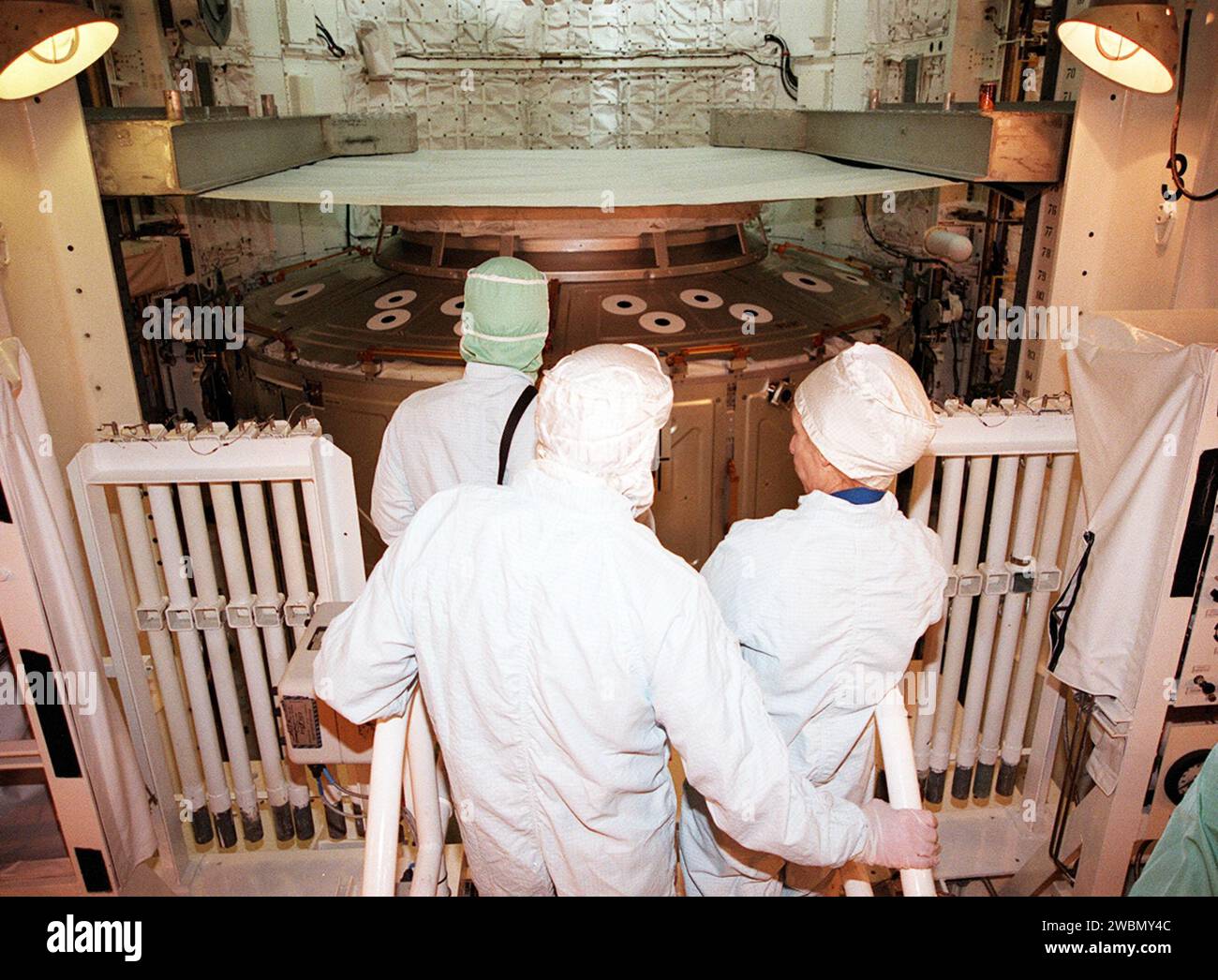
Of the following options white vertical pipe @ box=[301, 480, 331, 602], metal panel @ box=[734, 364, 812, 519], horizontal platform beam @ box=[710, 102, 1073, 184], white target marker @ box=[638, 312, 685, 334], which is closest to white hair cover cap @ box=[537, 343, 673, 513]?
white vertical pipe @ box=[301, 480, 331, 602]

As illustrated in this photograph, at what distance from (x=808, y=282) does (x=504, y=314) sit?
314 cm

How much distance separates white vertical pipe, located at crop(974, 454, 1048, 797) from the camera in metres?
2.61

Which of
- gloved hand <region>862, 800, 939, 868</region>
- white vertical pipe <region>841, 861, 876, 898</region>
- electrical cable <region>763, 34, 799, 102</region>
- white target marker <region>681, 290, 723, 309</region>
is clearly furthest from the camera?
electrical cable <region>763, 34, 799, 102</region>

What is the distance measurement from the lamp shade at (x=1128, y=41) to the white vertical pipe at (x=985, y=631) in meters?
1.05

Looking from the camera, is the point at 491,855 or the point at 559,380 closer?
the point at 559,380

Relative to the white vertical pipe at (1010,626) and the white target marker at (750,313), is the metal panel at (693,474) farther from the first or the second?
the white vertical pipe at (1010,626)

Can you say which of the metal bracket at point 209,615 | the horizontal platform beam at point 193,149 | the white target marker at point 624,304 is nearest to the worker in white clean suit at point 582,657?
the metal bracket at point 209,615

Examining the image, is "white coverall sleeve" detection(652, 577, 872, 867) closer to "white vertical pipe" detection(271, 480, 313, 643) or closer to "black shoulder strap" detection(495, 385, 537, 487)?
"black shoulder strap" detection(495, 385, 537, 487)

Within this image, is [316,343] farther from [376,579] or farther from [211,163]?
[376,579]

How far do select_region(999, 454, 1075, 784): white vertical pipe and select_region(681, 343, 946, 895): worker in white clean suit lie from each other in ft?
3.97

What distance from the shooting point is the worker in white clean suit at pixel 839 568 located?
1.54 metres

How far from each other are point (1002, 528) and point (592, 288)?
2.46 meters

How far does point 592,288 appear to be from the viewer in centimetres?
438
